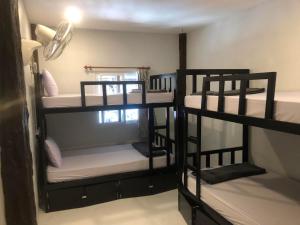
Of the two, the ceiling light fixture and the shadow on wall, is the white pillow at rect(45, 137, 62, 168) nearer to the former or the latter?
the ceiling light fixture

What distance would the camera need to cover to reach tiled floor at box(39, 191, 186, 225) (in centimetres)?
271

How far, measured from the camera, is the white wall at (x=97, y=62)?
12.7 feet

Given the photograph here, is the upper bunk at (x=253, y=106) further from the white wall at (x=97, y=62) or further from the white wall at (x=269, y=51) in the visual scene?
the white wall at (x=97, y=62)

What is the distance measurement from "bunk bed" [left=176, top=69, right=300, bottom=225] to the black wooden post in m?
1.40

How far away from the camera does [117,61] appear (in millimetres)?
4137

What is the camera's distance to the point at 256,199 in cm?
205

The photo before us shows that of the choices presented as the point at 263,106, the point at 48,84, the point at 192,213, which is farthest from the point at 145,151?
the point at 263,106

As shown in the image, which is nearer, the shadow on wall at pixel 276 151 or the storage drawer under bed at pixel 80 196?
the shadow on wall at pixel 276 151

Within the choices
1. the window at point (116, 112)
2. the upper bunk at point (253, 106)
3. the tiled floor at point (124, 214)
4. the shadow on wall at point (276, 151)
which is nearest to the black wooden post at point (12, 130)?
the upper bunk at point (253, 106)

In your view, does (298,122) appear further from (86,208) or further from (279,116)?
(86,208)

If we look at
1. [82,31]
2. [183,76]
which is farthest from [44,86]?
[183,76]

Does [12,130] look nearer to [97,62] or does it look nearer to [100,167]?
[100,167]

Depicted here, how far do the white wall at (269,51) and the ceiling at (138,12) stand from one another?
0.18 m

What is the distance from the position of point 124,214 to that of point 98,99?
141 centimetres
